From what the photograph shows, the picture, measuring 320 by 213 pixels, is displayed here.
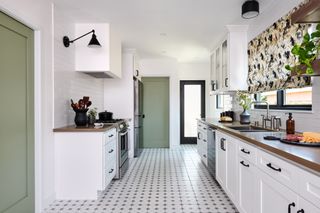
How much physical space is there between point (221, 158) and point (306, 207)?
6.20 feet

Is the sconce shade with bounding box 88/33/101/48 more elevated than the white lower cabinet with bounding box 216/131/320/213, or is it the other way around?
the sconce shade with bounding box 88/33/101/48

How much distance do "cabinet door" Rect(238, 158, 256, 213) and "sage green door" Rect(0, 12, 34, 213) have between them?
2.12 meters

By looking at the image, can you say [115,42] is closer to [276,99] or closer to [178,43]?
[178,43]

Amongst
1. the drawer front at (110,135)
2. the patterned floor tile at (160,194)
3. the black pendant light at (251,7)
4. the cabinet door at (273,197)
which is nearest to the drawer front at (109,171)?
the patterned floor tile at (160,194)

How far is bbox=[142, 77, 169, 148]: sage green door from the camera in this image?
682 cm

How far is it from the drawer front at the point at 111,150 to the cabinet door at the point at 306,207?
2.34 meters

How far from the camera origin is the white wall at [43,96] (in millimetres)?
2631

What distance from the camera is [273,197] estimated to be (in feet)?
5.29

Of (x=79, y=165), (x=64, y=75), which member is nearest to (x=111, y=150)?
(x=79, y=165)

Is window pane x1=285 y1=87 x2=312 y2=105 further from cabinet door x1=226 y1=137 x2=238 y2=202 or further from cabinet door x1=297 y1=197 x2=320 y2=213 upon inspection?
cabinet door x1=297 y1=197 x2=320 y2=213

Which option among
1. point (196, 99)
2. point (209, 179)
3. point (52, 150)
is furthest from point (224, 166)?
point (196, 99)

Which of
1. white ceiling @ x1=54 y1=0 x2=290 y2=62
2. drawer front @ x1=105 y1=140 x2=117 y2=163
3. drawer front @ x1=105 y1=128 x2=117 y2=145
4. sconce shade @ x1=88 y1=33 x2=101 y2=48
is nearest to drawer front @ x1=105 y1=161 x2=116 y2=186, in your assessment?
drawer front @ x1=105 y1=140 x2=117 y2=163

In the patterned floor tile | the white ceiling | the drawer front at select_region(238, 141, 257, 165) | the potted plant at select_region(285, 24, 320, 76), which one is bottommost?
the patterned floor tile

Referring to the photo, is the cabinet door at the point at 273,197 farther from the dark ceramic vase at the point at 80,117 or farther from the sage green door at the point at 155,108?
the sage green door at the point at 155,108
